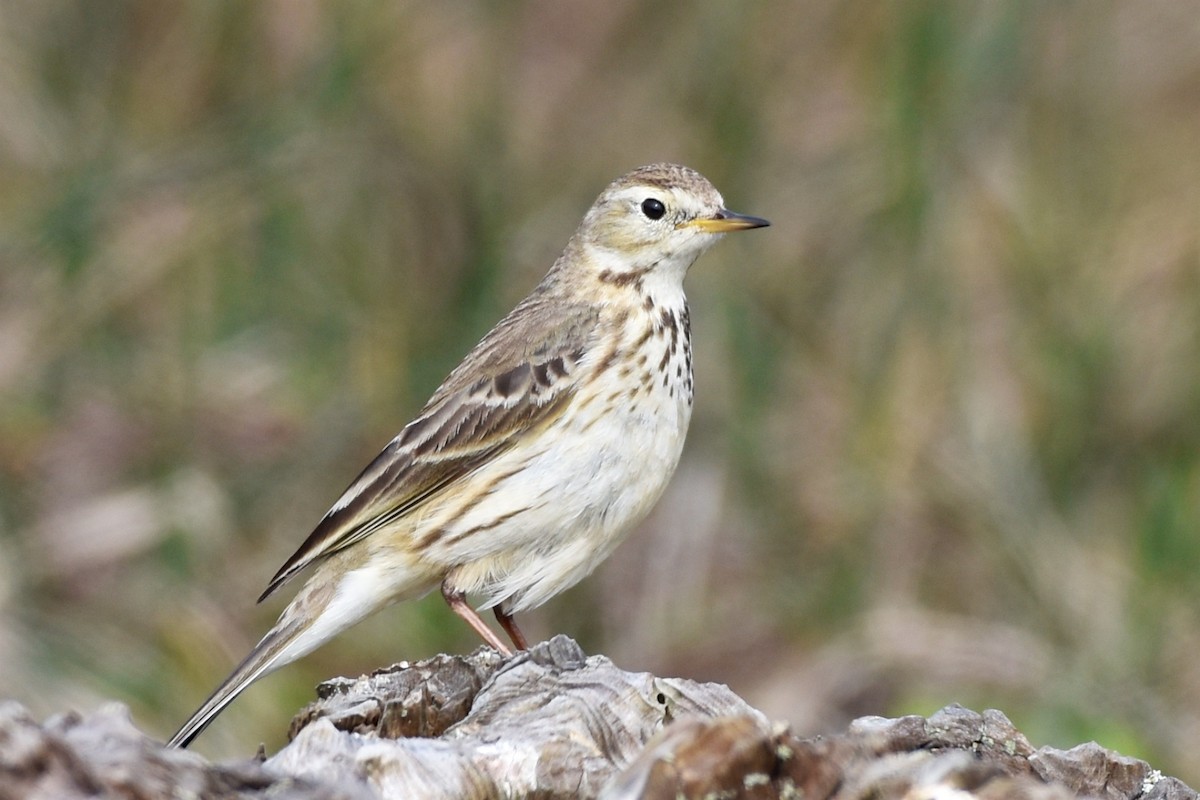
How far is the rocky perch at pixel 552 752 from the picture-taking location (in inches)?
126

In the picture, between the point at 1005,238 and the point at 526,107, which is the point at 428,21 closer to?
the point at 526,107

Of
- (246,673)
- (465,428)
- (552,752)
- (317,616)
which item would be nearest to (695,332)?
(465,428)

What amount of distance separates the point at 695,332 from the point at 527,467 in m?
3.67

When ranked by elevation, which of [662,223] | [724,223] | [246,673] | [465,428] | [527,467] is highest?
[662,223]

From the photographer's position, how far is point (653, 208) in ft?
20.4

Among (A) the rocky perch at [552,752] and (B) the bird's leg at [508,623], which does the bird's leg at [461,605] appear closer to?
(B) the bird's leg at [508,623]

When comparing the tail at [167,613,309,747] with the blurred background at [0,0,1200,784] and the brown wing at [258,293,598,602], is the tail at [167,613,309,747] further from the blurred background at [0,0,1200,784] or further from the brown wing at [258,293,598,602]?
the blurred background at [0,0,1200,784]

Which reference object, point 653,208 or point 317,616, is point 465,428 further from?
point 653,208

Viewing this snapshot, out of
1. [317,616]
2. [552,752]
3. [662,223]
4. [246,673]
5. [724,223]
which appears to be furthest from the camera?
[662,223]

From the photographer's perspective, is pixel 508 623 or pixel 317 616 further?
pixel 508 623

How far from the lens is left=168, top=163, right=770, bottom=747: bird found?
5.60m

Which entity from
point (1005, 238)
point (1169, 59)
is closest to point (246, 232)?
point (1005, 238)

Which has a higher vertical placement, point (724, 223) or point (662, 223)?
point (662, 223)

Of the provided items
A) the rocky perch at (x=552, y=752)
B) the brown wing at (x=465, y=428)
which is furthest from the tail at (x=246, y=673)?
the rocky perch at (x=552, y=752)
